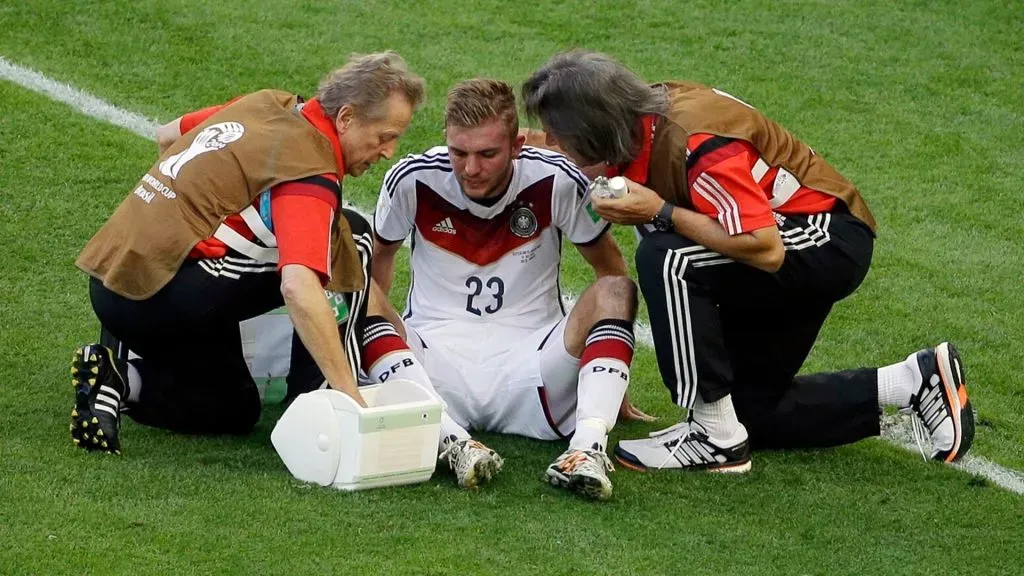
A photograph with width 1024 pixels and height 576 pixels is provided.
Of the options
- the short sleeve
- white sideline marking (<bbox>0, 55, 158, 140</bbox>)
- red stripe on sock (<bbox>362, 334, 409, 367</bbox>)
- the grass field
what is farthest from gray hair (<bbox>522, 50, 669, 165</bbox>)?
white sideline marking (<bbox>0, 55, 158, 140</bbox>)

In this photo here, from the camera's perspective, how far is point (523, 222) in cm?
505

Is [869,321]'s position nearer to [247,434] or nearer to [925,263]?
[925,263]

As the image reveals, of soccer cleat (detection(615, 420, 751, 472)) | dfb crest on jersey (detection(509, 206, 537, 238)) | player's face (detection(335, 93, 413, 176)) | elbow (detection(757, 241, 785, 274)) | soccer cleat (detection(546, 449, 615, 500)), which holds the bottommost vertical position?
soccer cleat (detection(615, 420, 751, 472))

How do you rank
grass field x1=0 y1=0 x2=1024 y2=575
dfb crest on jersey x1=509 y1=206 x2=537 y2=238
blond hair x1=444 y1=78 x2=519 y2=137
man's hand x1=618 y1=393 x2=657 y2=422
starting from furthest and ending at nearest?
man's hand x1=618 y1=393 x2=657 y2=422, dfb crest on jersey x1=509 y1=206 x2=537 y2=238, blond hair x1=444 y1=78 x2=519 y2=137, grass field x1=0 y1=0 x2=1024 y2=575

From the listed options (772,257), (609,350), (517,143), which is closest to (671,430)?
(609,350)

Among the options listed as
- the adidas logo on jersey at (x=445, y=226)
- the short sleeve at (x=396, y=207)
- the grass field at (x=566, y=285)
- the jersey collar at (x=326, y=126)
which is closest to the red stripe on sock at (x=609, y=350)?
the grass field at (x=566, y=285)

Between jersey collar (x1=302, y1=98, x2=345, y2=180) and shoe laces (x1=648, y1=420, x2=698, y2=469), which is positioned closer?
jersey collar (x1=302, y1=98, x2=345, y2=180)

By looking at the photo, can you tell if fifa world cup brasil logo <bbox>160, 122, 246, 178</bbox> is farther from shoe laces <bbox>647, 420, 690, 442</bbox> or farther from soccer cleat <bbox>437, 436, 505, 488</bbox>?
shoe laces <bbox>647, 420, 690, 442</bbox>

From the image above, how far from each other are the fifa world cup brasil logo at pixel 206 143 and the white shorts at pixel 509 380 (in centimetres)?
97

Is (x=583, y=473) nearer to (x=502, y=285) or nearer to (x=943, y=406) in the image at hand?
(x=502, y=285)

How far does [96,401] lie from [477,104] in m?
1.36

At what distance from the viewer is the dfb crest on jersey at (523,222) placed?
504 centimetres

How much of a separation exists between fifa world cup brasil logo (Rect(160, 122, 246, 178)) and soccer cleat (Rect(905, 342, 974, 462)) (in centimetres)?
215

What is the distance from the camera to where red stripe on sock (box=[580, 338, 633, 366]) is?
468 cm
